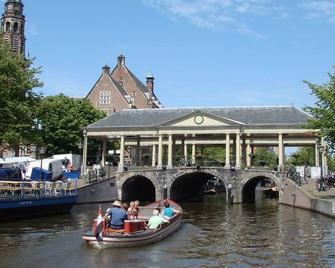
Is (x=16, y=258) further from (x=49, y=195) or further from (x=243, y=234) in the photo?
(x=49, y=195)

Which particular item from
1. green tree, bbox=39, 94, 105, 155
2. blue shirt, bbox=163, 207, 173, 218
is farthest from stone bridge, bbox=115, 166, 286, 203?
blue shirt, bbox=163, 207, 173, 218

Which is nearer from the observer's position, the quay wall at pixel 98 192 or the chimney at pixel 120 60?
the quay wall at pixel 98 192

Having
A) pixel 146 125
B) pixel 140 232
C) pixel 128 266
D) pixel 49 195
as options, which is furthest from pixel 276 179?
pixel 128 266

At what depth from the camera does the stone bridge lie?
55.0 metres

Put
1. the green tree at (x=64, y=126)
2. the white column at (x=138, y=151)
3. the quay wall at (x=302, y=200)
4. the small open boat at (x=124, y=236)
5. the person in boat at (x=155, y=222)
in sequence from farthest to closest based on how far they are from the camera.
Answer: the white column at (x=138, y=151), the green tree at (x=64, y=126), the quay wall at (x=302, y=200), the person in boat at (x=155, y=222), the small open boat at (x=124, y=236)

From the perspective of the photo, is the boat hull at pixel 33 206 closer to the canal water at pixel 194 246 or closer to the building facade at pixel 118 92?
the canal water at pixel 194 246

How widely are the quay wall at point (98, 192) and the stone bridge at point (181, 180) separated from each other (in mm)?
1252

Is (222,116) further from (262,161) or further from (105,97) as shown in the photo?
(105,97)

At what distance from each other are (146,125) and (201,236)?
3528 cm

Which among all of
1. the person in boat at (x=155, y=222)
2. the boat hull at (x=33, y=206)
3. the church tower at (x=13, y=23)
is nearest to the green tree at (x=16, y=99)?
the boat hull at (x=33, y=206)

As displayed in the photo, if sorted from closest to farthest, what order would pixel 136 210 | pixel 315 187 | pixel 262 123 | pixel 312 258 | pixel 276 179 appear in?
pixel 312 258
pixel 136 210
pixel 315 187
pixel 276 179
pixel 262 123

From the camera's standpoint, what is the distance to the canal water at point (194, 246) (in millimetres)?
19609

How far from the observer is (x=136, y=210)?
27.2m

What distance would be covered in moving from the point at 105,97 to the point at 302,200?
53953mm
